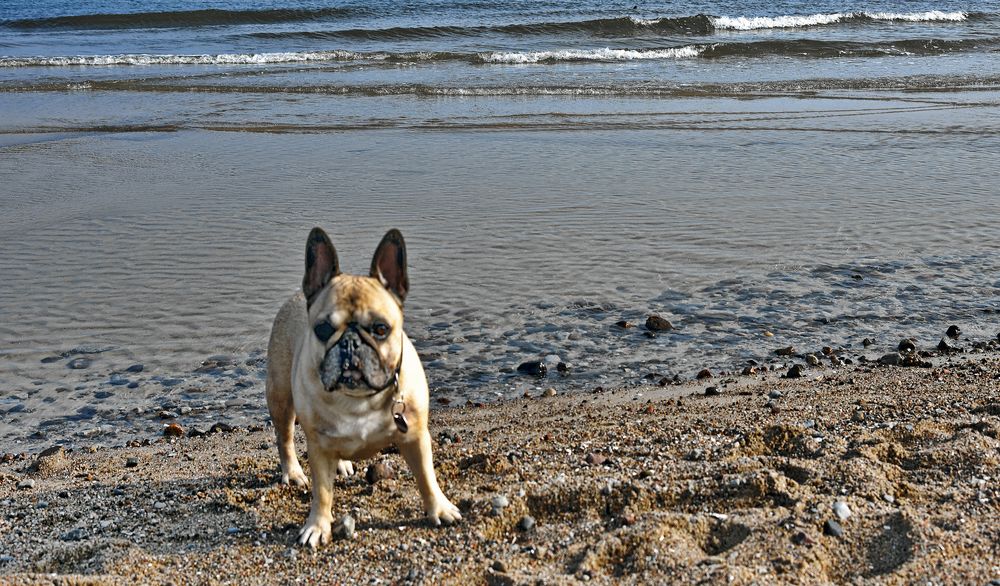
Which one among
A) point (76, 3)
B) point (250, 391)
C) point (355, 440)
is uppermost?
point (76, 3)

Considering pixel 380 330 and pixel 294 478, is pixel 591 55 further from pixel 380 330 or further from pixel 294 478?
pixel 380 330

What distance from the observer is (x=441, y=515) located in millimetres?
4293

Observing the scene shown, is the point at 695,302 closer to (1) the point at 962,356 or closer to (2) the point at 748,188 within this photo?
(1) the point at 962,356

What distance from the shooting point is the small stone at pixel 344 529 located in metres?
4.22

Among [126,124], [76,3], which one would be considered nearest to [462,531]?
[126,124]

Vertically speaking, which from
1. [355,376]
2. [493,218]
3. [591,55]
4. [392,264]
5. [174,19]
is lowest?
[493,218]

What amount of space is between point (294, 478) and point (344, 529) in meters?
0.75

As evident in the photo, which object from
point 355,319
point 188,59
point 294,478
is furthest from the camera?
point 188,59

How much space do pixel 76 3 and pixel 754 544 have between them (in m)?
43.1

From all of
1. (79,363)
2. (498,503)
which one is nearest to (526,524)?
(498,503)

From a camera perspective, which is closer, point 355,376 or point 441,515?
point 355,376

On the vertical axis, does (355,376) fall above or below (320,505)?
above

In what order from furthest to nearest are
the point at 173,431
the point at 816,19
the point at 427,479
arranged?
the point at 816,19
the point at 173,431
the point at 427,479

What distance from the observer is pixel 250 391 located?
6.45 m
